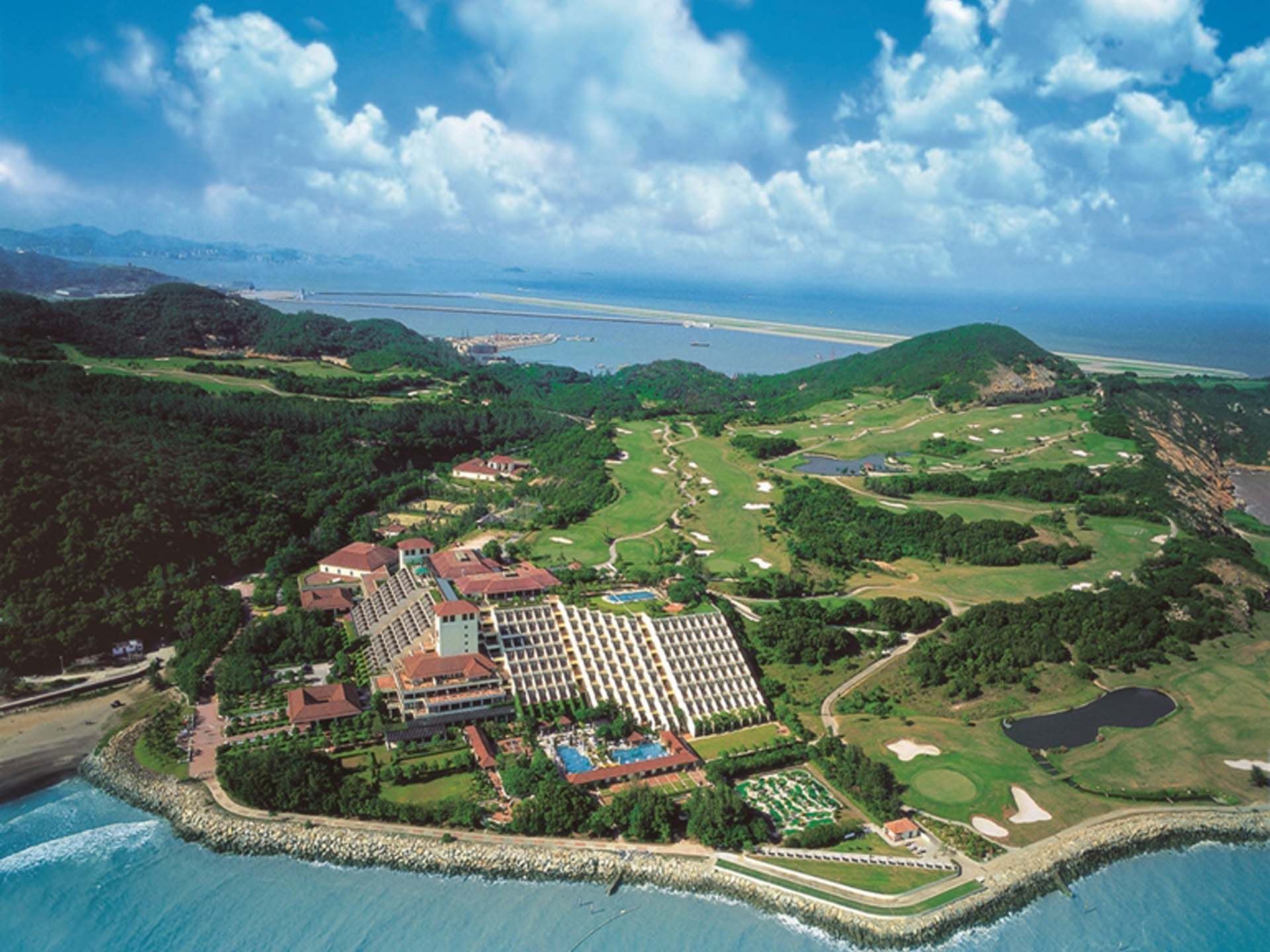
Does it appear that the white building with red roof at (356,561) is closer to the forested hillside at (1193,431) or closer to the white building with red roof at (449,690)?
the white building with red roof at (449,690)

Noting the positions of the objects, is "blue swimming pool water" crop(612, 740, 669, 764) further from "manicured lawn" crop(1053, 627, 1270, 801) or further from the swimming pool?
"manicured lawn" crop(1053, 627, 1270, 801)

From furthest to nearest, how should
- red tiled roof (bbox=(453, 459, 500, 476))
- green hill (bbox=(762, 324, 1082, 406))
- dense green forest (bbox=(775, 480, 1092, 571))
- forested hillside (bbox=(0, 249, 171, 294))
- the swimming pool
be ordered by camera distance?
1. forested hillside (bbox=(0, 249, 171, 294))
2. green hill (bbox=(762, 324, 1082, 406))
3. red tiled roof (bbox=(453, 459, 500, 476))
4. dense green forest (bbox=(775, 480, 1092, 571))
5. the swimming pool

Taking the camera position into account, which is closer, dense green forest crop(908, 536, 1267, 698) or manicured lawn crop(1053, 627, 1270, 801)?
manicured lawn crop(1053, 627, 1270, 801)

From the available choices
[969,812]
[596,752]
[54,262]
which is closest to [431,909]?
[596,752]

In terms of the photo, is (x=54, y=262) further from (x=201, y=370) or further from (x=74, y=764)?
(x=74, y=764)

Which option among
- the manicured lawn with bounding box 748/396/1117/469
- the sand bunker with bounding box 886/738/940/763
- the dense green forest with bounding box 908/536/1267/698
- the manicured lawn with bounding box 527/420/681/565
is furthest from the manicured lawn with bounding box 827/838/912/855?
the manicured lawn with bounding box 748/396/1117/469

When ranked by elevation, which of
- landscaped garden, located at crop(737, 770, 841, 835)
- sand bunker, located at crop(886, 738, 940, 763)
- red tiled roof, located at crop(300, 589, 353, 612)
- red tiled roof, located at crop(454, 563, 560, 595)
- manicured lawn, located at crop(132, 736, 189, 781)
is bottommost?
manicured lawn, located at crop(132, 736, 189, 781)

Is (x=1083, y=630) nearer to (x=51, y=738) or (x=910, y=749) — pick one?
(x=910, y=749)
